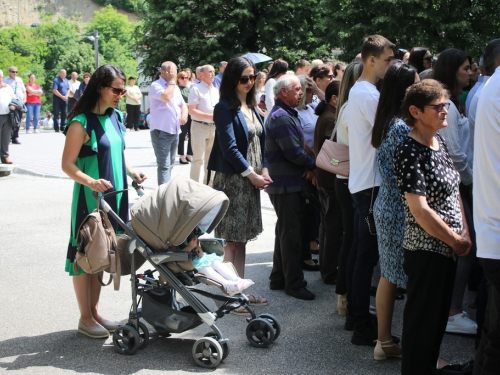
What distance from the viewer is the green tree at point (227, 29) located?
127 feet

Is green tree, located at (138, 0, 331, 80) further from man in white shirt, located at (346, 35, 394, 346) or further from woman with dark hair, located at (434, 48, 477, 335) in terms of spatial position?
man in white shirt, located at (346, 35, 394, 346)

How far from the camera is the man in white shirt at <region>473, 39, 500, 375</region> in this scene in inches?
119

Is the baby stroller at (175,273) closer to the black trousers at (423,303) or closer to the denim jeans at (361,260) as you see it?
the denim jeans at (361,260)

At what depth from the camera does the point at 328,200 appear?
20.2 feet

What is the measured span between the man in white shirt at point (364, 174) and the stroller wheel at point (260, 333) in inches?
24.7

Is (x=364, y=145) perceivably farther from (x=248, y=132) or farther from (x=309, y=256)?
(x=309, y=256)

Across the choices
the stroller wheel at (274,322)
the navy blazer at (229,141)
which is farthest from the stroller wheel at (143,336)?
the navy blazer at (229,141)

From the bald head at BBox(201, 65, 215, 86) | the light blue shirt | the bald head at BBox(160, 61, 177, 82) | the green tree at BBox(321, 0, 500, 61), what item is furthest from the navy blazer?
the green tree at BBox(321, 0, 500, 61)

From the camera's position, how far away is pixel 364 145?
4.65m

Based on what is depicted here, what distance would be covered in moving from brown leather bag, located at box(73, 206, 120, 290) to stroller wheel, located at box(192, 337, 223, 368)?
0.69 meters

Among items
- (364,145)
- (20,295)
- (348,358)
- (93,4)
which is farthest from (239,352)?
(93,4)

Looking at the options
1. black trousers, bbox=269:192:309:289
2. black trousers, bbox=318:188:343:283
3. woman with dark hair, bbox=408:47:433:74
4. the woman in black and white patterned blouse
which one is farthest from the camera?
woman with dark hair, bbox=408:47:433:74

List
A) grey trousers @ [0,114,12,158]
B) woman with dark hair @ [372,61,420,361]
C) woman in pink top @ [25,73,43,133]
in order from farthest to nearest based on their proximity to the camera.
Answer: woman in pink top @ [25,73,43,133] < grey trousers @ [0,114,12,158] < woman with dark hair @ [372,61,420,361]

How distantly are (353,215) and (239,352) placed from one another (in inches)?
53.0
